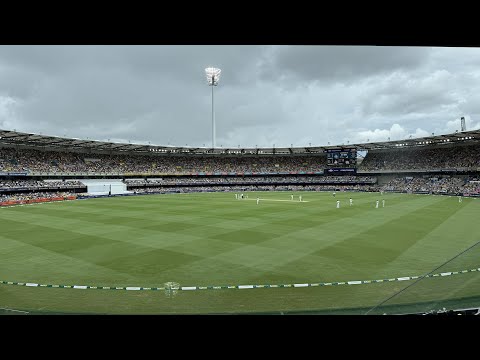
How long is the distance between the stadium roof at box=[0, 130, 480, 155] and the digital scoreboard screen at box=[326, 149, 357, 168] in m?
1.26

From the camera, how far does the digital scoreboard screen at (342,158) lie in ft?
228

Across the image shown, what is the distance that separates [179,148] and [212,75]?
62.5ft

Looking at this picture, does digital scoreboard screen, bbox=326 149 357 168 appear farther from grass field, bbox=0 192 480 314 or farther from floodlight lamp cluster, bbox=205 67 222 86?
grass field, bbox=0 192 480 314

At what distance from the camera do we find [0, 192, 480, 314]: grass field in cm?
851

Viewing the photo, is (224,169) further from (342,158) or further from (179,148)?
(342,158)

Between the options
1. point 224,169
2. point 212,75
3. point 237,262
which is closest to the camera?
point 237,262

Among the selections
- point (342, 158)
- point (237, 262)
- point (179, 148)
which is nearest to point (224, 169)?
point (179, 148)

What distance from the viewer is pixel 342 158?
70.3 m
